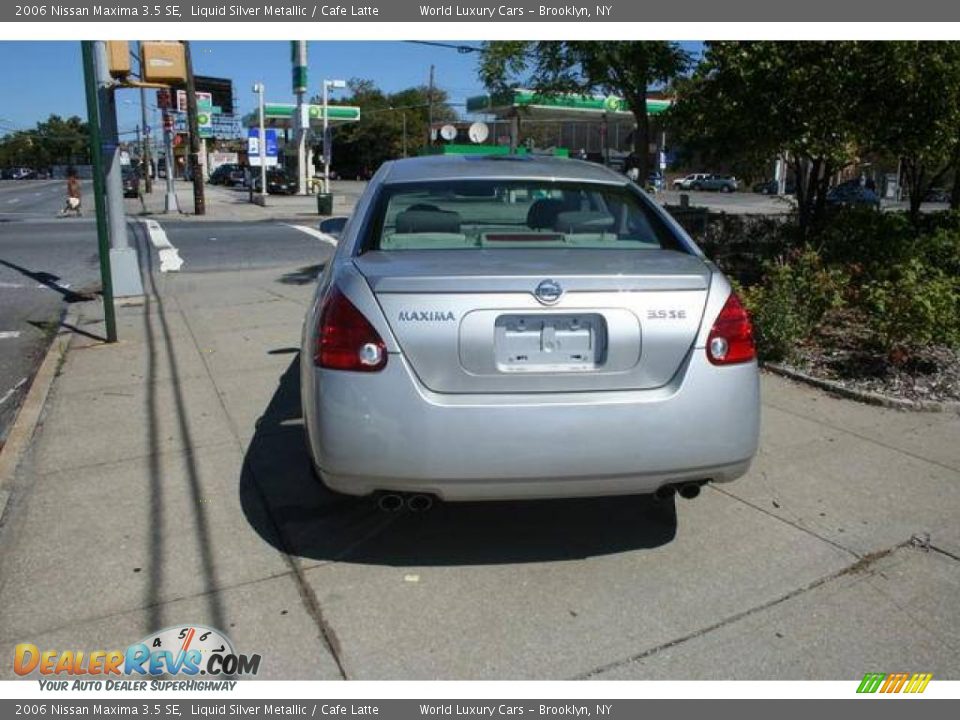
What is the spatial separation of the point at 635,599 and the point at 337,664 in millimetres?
1156

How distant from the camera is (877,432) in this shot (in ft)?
16.5

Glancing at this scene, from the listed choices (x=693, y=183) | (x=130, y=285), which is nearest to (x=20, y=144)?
(x=693, y=183)

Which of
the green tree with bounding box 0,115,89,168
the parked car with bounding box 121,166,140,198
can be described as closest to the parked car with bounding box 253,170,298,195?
the parked car with bounding box 121,166,140,198

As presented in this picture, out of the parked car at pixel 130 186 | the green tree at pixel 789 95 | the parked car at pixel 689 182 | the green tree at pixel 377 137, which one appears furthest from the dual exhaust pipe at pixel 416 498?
the green tree at pixel 377 137

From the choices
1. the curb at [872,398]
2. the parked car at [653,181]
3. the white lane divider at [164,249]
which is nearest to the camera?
the curb at [872,398]

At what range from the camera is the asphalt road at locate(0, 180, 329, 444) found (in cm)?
760

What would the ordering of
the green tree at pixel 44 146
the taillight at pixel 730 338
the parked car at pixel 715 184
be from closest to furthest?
the taillight at pixel 730 338
the parked car at pixel 715 184
the green tree at pixel 44 146

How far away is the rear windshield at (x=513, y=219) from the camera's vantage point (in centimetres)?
372

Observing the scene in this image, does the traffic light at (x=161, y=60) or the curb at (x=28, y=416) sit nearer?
the curb at (x=28, y=416)

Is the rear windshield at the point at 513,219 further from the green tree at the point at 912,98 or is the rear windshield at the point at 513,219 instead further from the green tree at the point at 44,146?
the green tree at the point at 44,146

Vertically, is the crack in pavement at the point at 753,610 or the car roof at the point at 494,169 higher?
the car roof at the point at 494,169

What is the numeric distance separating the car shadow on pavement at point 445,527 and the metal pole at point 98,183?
392cm

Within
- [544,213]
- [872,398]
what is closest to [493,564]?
[544,213]

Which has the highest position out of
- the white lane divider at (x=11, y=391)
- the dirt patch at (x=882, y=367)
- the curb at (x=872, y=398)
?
the dirt patch at (x=882, y=367)
